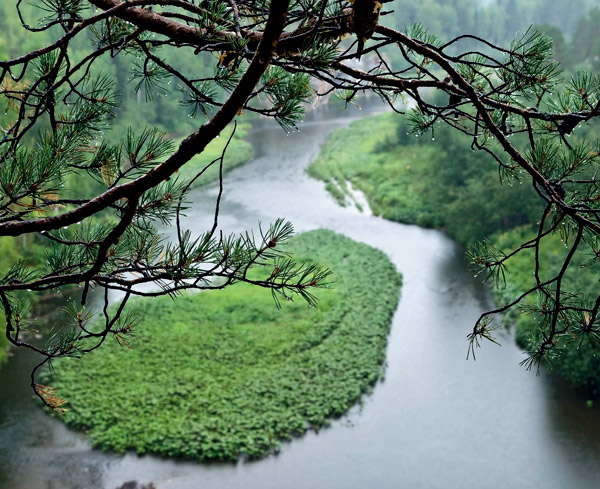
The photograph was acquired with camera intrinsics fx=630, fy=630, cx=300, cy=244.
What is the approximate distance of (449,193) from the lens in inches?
A: 502

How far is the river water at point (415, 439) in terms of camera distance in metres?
5.97

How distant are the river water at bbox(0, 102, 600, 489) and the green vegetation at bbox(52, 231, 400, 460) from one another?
20 cm

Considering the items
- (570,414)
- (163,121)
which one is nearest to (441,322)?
(570,414)

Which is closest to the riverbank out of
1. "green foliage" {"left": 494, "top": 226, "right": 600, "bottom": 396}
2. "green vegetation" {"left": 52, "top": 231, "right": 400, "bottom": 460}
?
"green foliage" {"left": 494, "top": 226, "right": 600, "bottom": 396}

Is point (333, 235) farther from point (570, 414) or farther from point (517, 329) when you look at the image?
point (570, 414)

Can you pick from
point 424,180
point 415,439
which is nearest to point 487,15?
point 424,180

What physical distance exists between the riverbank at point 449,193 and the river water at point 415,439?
52cm

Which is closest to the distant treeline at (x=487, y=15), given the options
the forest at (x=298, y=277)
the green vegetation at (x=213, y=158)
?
the green vegetation at (x=213, y=158)

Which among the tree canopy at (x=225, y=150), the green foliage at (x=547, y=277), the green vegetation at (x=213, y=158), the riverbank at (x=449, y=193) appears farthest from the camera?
the green vegetation at (x=213, y=158)

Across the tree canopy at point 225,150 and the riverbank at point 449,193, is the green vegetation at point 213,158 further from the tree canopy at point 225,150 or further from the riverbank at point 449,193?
the tree canopy at point 225,150

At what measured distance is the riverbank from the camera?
8341 mm

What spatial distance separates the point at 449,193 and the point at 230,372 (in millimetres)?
6914

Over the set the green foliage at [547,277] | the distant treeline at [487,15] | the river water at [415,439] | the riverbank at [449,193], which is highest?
the distant treeline at [487,15]

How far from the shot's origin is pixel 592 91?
160 cm
